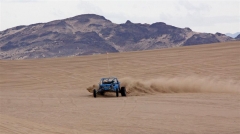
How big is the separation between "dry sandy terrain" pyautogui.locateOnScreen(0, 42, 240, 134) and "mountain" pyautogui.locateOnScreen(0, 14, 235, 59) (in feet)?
263

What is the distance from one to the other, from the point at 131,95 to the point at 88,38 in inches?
4618

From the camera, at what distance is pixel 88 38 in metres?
143

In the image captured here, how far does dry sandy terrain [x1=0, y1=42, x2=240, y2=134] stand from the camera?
1484 cm

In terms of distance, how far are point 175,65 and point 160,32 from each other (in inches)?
4390

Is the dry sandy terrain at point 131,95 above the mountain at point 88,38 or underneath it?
underneath

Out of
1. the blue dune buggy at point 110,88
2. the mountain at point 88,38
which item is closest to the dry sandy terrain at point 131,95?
the blue dune buggy at point 110,88

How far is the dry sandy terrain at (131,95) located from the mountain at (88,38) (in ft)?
263

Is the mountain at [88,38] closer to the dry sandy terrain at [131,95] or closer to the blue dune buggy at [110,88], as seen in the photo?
the dry sandy terrain at [131,95]

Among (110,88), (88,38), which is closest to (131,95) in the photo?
(110,88)

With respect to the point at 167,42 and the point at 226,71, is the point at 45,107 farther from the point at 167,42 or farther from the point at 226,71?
the point at 167,42

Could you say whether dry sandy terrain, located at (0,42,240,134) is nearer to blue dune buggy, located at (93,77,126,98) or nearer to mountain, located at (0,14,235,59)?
blue dune buggy, located at (93,77,126,98)

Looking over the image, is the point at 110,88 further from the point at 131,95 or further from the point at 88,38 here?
the point at 88,38

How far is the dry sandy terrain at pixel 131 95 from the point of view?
14844mm

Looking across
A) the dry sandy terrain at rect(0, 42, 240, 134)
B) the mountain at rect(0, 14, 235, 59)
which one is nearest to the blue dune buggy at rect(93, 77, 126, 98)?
the dry sandy terrain at rect(0, 42, 240, 134)
